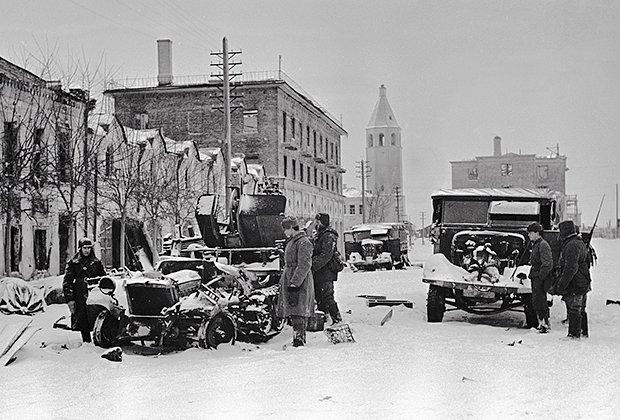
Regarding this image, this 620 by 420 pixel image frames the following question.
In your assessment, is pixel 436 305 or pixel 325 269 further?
pixel 436 305

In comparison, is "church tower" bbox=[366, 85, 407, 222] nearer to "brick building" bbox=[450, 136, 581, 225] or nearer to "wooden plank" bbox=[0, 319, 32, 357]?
"brick building" bbox=[450, 136, 581, 225]

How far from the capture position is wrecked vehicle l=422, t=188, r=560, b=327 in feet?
45.4

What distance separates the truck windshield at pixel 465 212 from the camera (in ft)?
51.8

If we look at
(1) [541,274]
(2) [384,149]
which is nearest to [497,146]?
(2) [384,149]

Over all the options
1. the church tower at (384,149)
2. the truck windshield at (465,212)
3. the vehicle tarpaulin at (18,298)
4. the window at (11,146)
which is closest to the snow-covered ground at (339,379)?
the vehicle tarpaulin at (18,298)

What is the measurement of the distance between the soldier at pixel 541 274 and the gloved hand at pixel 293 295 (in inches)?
154

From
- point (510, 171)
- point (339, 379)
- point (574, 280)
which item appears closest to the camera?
point (339, 379)

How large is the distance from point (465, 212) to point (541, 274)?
339 centimetres

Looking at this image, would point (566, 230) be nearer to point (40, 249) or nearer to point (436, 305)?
point (436, 305)

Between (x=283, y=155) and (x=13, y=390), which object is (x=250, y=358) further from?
(x=283, y=155)

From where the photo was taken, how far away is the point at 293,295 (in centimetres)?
1088

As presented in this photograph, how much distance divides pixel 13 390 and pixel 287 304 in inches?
143

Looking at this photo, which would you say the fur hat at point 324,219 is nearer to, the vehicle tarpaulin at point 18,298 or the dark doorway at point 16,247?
A: the vehicle tarpaulin at point 18,298

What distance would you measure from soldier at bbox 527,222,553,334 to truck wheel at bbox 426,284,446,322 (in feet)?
5.74
